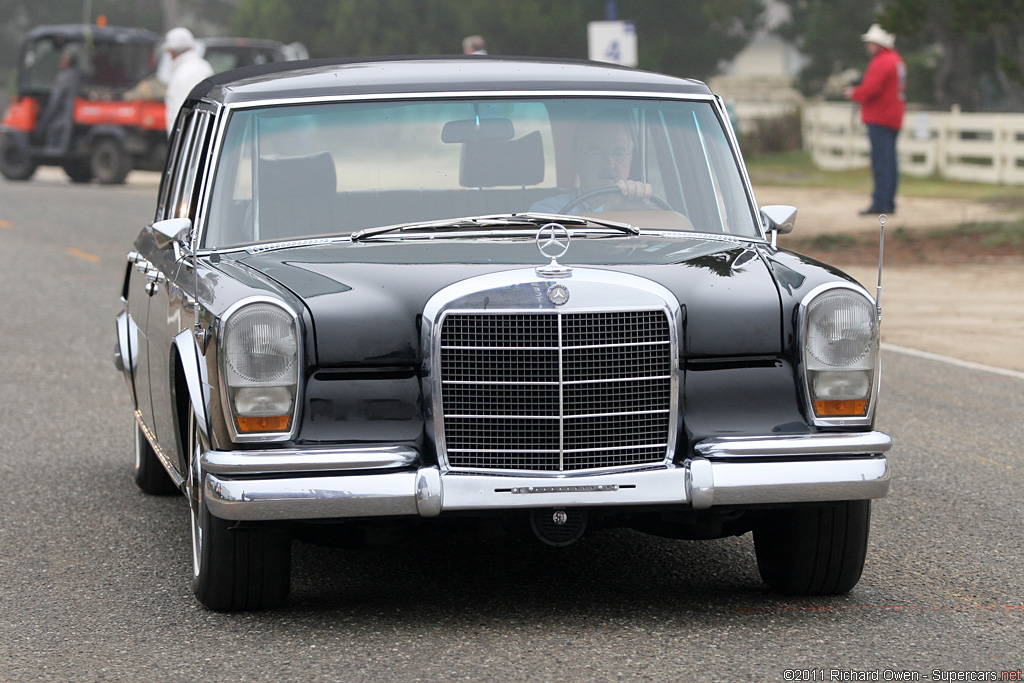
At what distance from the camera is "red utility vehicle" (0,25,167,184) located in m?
28.6

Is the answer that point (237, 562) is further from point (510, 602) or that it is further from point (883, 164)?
point (883, 164)

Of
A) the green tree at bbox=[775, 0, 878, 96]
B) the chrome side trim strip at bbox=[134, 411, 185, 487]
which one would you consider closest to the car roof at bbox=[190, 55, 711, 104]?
the chrome side trim strip at bbox=[134, 411, 185, 487]

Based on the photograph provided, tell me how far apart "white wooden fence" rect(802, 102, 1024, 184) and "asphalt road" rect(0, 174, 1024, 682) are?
68.2 feet

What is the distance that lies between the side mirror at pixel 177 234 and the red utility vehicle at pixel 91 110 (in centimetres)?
2355

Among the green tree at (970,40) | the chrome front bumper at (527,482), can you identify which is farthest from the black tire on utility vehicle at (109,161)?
the chrome front bumper at (527,482)

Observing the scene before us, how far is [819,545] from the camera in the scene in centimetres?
508

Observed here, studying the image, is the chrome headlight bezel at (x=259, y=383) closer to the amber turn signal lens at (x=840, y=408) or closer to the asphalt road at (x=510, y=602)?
the asphalt road at (x=510, y=602)

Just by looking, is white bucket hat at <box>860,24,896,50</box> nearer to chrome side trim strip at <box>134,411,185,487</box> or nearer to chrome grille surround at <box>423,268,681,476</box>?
chrome side trim strip at <box>134,411,185,487</box>

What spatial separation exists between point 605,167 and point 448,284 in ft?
4.28

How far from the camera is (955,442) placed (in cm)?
802

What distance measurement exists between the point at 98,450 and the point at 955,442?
4.10 metres

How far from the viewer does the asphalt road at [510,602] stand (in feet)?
14.8

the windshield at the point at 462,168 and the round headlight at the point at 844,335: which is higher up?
the windshield at the point at 462,168

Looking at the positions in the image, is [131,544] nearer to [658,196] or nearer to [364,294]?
[364,294]
